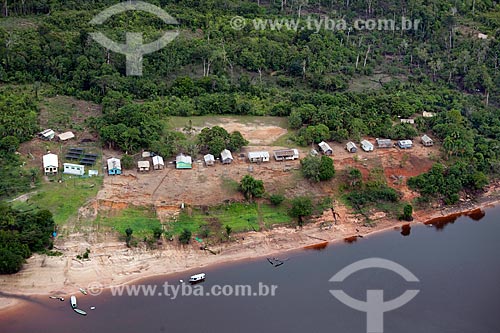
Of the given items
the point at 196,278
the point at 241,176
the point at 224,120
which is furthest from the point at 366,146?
the point at 196,278

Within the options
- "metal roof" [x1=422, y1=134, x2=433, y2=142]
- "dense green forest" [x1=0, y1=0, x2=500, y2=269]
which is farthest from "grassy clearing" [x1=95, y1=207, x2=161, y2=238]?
"metal roof" [x1=422, y1=134, x2=433, y2=142]

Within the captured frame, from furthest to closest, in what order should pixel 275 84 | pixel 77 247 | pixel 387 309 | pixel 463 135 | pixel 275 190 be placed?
pixel 275 84 < pixel 463 135 < pixel 275 190 < pixel 77 247 < pixel 387 309

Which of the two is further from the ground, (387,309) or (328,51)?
(328,51)

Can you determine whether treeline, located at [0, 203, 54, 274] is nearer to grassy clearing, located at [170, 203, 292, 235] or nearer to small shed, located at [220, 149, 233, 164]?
grassy clearing, located at [170, 203, 292, 235]

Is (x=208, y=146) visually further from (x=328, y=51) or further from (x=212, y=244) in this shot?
(x=328, y=51)

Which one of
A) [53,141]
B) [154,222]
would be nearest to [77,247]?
[154,222]

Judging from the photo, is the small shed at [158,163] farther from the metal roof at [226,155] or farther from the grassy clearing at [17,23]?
the grassy clearing at [17,23]

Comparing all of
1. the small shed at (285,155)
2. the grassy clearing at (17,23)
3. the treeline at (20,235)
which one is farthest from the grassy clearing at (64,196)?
the grassy clearing at (17,23)
